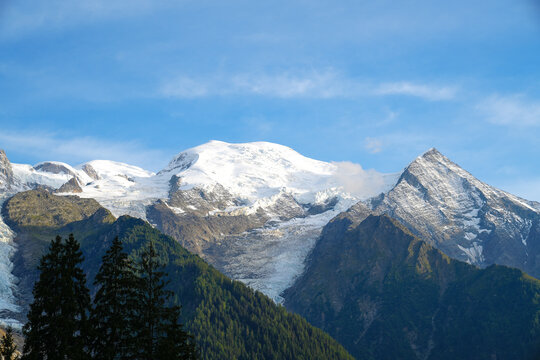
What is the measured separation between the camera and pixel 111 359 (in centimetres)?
5997

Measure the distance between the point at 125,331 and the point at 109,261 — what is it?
7179 millimetres

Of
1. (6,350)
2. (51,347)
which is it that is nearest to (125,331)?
(51,347)

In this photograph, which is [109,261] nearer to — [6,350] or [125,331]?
[125,331]

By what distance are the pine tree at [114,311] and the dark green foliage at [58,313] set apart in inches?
59.0

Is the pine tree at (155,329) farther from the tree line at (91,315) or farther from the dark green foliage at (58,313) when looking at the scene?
the dark green foliage at (58,313)

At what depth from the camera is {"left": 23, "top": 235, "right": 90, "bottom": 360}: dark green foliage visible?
187ft

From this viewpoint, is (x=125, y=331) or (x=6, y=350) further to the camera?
(x=6, y=350)

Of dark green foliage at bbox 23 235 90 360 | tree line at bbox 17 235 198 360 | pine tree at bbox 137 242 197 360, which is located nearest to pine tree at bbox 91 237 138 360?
tree line at bbox 17 235 198 360

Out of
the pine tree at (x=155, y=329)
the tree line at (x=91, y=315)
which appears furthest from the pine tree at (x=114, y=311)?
the pine tree at (x=155, y=329)

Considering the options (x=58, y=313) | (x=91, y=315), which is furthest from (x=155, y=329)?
(x=58, y=313)

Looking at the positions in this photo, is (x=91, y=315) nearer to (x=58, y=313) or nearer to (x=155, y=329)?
(x=58, y=313)

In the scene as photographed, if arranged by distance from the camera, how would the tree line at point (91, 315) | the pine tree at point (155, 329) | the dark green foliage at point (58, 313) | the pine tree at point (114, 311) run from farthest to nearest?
the pine tree at point (155, 329) < the pine tree at point (114, 311) < the tree line at point (91, 315) < the dark green foliage at point (58, 313)

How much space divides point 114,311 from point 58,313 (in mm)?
5195

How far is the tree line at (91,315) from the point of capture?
188 feet
